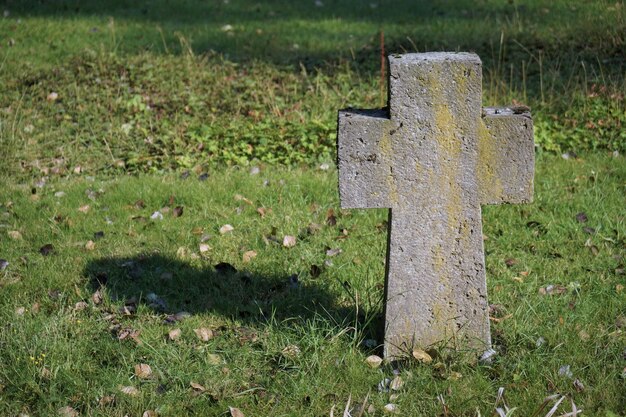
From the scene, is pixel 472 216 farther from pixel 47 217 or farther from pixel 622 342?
pixel 47 217

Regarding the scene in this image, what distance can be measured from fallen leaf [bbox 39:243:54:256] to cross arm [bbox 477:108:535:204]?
9.13ft

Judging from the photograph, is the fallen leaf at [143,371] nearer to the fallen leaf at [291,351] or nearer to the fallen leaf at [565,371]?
the fallen leaf at [291,351]

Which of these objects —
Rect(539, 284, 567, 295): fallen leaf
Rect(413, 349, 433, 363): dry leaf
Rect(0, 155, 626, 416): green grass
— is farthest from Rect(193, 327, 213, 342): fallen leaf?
Rect(539, 284, 567, 295): fallen leaf

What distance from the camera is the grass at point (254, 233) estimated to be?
3.52 metres

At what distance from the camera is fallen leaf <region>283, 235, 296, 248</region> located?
196 inches

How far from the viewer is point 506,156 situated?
134 inches

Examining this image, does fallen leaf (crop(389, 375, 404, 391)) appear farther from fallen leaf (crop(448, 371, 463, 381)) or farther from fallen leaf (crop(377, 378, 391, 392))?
fallen leaf (crop(448, 371, 463, 381))

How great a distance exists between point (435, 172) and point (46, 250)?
106 inches

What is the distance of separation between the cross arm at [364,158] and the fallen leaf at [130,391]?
1.18m

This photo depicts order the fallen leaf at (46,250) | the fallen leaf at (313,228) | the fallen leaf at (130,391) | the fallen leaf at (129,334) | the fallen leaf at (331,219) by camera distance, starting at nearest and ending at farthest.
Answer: the fallen leaf at (130,391) → the fallen leaf at (129,334) → the fallen leaf at (46,250) → the fallen leaf at (313,228) → the fallen leaf at (331,219)

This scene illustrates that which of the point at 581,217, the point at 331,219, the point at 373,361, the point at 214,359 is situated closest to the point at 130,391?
the point at 214,359

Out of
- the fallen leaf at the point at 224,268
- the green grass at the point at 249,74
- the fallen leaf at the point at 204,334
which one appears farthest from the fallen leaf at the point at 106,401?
the green grass at the point at 249,74

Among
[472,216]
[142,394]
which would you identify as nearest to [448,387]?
[472,216]

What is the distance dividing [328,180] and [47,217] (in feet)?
6.48
